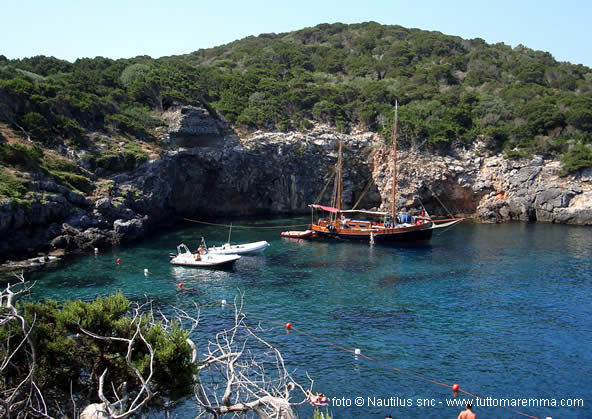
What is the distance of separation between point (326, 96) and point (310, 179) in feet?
57.7

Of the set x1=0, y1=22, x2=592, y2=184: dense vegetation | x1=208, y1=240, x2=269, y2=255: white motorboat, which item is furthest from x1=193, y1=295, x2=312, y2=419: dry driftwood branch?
x1=0, y1=22, x2=592, y2=184: dense vegetation

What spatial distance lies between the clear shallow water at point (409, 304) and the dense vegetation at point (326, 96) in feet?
60.8

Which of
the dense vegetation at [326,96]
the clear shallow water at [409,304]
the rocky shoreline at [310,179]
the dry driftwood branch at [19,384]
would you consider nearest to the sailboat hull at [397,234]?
the clear shallow water at [409,304]

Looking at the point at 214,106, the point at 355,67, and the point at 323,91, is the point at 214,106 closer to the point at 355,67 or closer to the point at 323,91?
the point at 323,91

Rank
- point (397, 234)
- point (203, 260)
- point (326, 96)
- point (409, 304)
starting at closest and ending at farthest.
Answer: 1. point (409, 304)
2. point (203, 260)
3. point (397, 234)
4. point (326, 96)

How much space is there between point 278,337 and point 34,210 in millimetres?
26651

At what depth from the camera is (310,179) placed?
67750mm

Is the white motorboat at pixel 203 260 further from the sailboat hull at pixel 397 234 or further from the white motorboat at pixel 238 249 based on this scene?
the sailboat hull at pixel 397 234

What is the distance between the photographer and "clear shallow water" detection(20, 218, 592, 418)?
18.9m

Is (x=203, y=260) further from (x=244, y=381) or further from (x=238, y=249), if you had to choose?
(x=244, y=381)

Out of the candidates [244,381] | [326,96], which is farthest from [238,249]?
[326,96]

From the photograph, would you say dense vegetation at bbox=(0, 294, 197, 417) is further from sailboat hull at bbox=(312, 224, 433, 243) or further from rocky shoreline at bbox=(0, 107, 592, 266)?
sailboat hull at bbox=(312, 224, 433, 243)

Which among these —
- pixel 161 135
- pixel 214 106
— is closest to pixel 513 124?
pixel 214 106

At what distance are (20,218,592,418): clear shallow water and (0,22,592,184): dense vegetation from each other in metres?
18.5
